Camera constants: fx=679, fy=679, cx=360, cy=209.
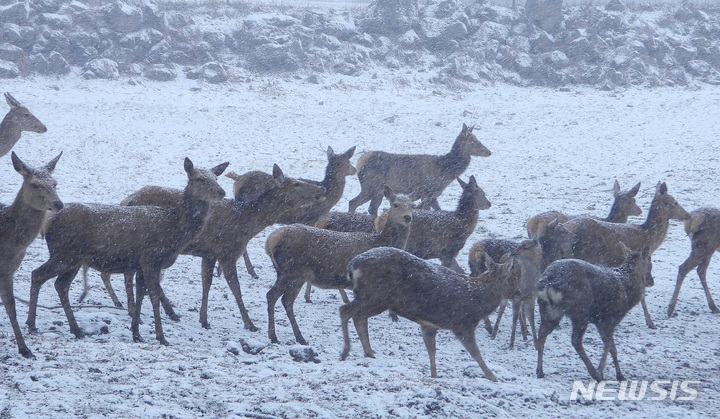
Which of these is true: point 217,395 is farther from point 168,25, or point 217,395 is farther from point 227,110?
point 168,25

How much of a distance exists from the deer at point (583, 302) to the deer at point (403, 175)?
20.9 ft

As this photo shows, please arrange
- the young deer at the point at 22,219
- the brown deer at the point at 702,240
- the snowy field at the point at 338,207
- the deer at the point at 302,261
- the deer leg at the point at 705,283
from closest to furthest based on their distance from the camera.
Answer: the snowy field at the point at 338,207
the young deer at the point at 22,219
the deer at the point at 302,261
the deer leg at the point at 705,283
the brown deer at the point at 702,240

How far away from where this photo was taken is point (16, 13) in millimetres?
26078

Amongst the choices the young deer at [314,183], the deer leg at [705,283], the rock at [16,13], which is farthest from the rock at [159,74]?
the deer leg at [705,283]

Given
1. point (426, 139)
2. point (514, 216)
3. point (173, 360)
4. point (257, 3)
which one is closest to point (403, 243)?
point (173, 360)

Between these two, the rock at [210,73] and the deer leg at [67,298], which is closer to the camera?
the deer leg at [67,298]

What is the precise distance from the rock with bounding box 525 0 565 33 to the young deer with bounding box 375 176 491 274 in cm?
2317

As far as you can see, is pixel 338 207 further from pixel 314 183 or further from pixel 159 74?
pixel 159 74

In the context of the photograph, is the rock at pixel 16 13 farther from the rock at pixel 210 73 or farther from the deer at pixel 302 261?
the deer at pixel 302 261

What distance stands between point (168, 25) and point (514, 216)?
62.4 ft

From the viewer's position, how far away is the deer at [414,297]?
682cm

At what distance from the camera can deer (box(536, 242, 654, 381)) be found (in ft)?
23.1

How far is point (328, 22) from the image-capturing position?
29719 mm

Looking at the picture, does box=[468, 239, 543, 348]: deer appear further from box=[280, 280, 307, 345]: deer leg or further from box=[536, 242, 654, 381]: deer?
box=[280, 280, 307, 345]: deer leg
